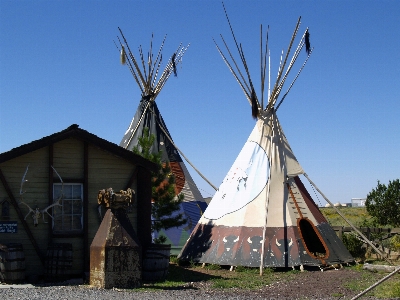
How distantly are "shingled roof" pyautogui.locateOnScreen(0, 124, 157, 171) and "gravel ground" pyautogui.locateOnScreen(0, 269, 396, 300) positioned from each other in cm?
280

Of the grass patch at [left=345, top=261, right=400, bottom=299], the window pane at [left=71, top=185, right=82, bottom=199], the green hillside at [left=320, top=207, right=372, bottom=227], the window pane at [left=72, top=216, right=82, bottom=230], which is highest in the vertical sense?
the green hillside at [left=320, top=207, right=372, bottom=227]

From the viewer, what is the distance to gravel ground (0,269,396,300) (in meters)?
10.4

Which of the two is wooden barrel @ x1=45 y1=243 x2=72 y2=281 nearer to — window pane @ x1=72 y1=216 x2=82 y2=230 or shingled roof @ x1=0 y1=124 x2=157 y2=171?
window pane @ x1=72 y1=216 x2=82 y2=230

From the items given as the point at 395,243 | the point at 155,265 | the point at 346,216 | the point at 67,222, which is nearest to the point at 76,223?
the point at 67,222

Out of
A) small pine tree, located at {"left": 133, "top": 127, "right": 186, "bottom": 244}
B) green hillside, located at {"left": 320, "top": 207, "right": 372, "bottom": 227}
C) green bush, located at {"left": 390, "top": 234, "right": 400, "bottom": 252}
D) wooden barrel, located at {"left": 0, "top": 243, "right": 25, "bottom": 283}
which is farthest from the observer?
green hillside, located at {"left": 320, "top": 207, "right": 372, "bottom": 227}

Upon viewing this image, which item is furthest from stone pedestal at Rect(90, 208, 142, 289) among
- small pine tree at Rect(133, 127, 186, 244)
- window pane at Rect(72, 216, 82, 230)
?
small pine tree at Rect(133, 127, 186, 244)

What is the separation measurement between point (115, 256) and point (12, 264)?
2.35 m

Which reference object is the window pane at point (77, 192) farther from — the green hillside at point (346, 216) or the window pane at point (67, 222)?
the green hillside at point (346, 216)

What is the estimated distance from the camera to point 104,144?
45.0 ft

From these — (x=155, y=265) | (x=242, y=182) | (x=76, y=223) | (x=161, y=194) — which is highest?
(x=242, y=182)

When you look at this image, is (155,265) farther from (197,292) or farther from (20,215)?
(20,215)

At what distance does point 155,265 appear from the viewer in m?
12.9

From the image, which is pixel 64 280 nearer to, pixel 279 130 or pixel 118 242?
pixel 118 242

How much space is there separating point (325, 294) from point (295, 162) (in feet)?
19.4
